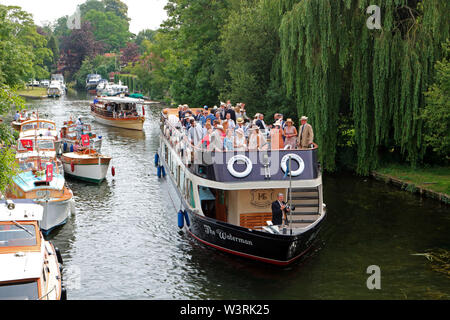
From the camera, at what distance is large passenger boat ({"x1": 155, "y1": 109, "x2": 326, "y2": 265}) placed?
1975 centimetres

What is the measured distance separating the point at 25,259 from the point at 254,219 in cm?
915

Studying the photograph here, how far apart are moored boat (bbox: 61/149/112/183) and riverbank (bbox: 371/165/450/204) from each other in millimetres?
16163

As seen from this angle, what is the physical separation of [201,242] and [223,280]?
3.39 metres

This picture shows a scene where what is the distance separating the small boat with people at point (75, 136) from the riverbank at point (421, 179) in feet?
65.4

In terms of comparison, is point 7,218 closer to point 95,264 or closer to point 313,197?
point 95,264

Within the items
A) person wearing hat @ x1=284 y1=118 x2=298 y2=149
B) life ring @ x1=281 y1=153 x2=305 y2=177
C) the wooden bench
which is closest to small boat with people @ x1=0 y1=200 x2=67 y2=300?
the wooden bench

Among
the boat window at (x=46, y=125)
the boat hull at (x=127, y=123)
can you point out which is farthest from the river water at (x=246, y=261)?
the boat hull at (x=127, y=123)

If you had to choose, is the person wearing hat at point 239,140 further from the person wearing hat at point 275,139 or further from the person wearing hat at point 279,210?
the person wearing hat at point 279,210

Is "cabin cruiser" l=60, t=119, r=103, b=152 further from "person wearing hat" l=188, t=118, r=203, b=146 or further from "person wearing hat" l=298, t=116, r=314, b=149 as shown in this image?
"person wearing hat" l=298, t=116, r=314, b=149

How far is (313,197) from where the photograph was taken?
22469mm

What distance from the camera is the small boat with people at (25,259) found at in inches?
572

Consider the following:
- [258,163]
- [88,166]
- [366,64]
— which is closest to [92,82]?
[88,166]

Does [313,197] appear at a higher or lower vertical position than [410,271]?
higher
